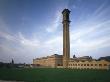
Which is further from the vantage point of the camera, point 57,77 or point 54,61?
point 54,61

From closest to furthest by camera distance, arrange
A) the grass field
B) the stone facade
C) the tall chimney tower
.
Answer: the grass field < the tall chimney tower < the stone facade

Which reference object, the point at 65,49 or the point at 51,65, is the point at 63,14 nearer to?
the point at 65,49

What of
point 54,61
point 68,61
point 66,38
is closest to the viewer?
point 66,38

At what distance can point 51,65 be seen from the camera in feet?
358

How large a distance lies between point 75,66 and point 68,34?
16.7 m

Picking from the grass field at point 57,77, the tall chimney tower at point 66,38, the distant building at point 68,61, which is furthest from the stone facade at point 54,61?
the grass field at point 57,77

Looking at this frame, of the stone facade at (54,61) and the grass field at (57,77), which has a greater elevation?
the stone facade at (54,61)

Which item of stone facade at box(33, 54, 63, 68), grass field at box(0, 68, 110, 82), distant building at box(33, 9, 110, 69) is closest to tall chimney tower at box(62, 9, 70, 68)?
distant building at box(33, 9, 110, 69)

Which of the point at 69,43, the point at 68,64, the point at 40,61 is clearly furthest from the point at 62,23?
the point at 40,61

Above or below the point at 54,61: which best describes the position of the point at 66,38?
above

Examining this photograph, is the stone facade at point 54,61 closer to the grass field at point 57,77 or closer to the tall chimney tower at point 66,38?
the tall chimney tower at point 66,38

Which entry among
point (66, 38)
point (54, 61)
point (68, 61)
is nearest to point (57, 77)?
point (66, 38)

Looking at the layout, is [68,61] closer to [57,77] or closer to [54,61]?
[54,61]

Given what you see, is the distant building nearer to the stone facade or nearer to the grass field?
the stone facade
